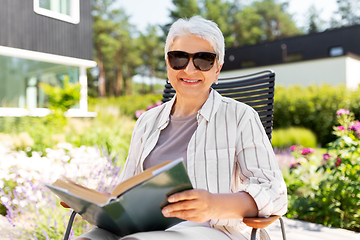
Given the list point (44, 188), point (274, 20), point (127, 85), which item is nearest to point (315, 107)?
point (44, 188)

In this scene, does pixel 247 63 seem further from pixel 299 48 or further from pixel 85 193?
pixel 85 193

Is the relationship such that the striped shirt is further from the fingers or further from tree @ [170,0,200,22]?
tree @ [170,0,200,22]

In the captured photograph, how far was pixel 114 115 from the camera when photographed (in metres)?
7.55

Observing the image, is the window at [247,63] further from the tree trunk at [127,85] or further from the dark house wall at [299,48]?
the tree trunk at [127,85]

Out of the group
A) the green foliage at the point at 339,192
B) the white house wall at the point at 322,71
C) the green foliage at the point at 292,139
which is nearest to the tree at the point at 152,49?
the white house wall at the point at 322,71

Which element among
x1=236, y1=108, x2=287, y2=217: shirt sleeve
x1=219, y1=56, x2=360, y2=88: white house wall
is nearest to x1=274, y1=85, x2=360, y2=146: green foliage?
x1=219, y1=56, x2=360, y2=88: white house wall

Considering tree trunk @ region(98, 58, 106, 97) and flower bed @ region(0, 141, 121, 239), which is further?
tree trunk @ region(98, 58, 106, 97)

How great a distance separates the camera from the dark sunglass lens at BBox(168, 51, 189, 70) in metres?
1.44

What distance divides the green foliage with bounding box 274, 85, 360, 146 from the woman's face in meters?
9.89

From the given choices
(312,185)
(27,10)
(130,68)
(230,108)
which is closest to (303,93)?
(312,185)

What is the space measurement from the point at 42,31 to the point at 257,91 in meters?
8.46

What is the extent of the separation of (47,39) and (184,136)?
350 inches

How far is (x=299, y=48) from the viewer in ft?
68.5

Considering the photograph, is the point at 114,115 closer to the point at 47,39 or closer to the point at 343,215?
the point at 47,39
